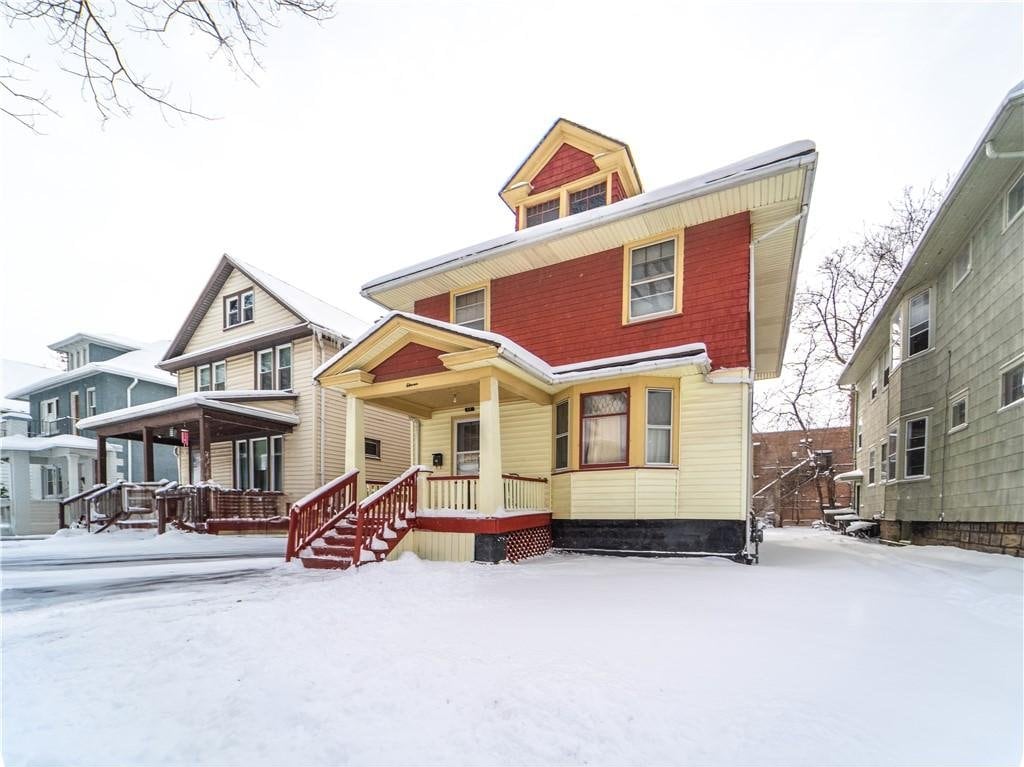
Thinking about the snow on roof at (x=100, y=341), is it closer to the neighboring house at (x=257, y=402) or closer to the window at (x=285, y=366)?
Answer: the neighboring house at (x=257, y=402)

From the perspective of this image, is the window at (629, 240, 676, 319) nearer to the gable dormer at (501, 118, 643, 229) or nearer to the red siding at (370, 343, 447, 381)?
the gable dormer at (501, 118, 643, 229)

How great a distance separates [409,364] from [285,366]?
8.99 m

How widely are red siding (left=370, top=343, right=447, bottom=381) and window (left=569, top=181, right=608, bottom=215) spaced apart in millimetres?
5489

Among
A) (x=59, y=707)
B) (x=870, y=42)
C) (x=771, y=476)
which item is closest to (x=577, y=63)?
(x=870, y=42)

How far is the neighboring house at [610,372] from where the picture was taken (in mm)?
7625

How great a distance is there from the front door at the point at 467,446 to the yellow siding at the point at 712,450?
4.57 m

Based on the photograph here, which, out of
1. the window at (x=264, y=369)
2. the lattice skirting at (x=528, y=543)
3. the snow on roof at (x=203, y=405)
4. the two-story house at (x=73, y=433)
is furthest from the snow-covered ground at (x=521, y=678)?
the two-story house at (x=73, y=433)

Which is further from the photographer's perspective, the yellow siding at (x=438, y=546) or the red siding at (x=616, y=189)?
the red siding at (x=616, y=189)

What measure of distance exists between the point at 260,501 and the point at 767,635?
14042mm

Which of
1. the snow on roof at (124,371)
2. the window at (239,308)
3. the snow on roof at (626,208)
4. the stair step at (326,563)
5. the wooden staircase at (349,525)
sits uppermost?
the window at (239,308)

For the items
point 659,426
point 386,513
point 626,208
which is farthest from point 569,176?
point 386,513

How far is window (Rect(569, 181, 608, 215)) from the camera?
35.5 ft

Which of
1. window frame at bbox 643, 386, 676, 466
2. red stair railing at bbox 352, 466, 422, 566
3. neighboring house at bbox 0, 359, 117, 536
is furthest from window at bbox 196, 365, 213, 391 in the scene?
window frame at bbox 643, 386, 676, 466

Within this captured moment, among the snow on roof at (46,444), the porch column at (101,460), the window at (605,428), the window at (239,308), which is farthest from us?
the snow on roof at (46,444)
